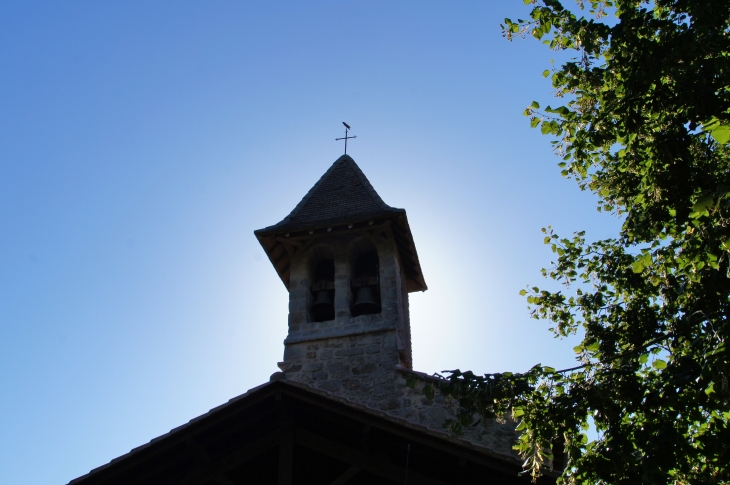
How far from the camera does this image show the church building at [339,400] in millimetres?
6090

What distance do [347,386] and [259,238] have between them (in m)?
3.02

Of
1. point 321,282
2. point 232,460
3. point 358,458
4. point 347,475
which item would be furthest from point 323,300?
point 347,475

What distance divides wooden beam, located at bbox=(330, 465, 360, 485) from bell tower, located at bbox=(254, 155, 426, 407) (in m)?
3.14

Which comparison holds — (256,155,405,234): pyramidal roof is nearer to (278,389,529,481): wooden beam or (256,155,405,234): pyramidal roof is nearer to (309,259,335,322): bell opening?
(309,259,335,322): bell opening

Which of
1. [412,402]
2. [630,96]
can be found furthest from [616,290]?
[412,402]

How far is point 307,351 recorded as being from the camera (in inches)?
400

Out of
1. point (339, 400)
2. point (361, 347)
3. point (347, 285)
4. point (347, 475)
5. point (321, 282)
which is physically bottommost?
point (347, 475)

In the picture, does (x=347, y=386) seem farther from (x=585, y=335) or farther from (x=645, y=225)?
(x=645, y=225)

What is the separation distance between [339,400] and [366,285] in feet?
15.8

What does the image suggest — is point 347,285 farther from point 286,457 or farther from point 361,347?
point 286,457

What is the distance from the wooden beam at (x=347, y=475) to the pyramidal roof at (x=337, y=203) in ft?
17.5

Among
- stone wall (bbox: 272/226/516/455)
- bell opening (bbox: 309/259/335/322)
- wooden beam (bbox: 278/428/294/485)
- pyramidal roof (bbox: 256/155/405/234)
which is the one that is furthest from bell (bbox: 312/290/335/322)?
wooden beam (bbox: 278/428/294/485)

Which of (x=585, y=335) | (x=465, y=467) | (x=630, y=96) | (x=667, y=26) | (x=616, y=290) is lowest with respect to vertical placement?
(x=465, y=467)

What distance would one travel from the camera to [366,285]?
35.7 ft
